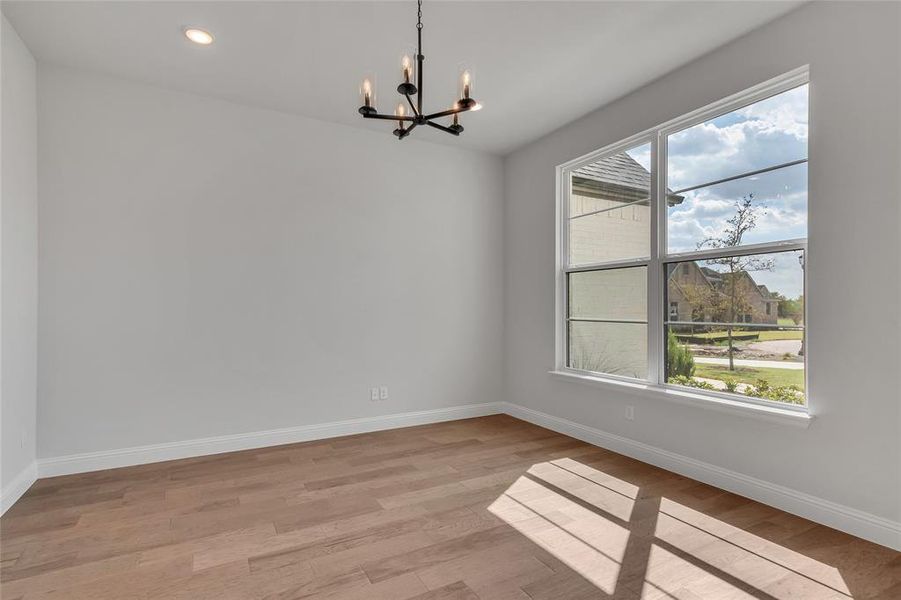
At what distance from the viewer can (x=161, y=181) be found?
3742 millimetres

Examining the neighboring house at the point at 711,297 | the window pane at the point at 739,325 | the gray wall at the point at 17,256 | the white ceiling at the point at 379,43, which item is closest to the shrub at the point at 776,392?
the window pane at the point at 739,325

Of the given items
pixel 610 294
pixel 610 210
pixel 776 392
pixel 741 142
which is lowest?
pixel 776 392

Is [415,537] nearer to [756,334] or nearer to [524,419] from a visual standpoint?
[756,334]

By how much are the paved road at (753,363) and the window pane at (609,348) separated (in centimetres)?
52

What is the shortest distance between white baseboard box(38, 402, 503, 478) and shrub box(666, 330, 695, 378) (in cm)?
231

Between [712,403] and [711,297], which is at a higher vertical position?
[711,297]

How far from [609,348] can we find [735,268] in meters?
1.33

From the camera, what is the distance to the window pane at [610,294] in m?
3.89

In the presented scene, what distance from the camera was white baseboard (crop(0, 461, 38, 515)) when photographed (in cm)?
279

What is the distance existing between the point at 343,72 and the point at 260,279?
1.89 m

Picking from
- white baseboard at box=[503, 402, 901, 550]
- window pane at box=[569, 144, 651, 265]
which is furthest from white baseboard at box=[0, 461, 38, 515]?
window pane at box=[569, 144, 651, 265]

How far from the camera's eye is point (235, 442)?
13.1 feet

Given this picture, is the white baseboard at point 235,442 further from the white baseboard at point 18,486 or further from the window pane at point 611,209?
the window pane at point 611,209

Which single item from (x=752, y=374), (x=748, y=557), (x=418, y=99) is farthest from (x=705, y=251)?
(x=418, y=99)
